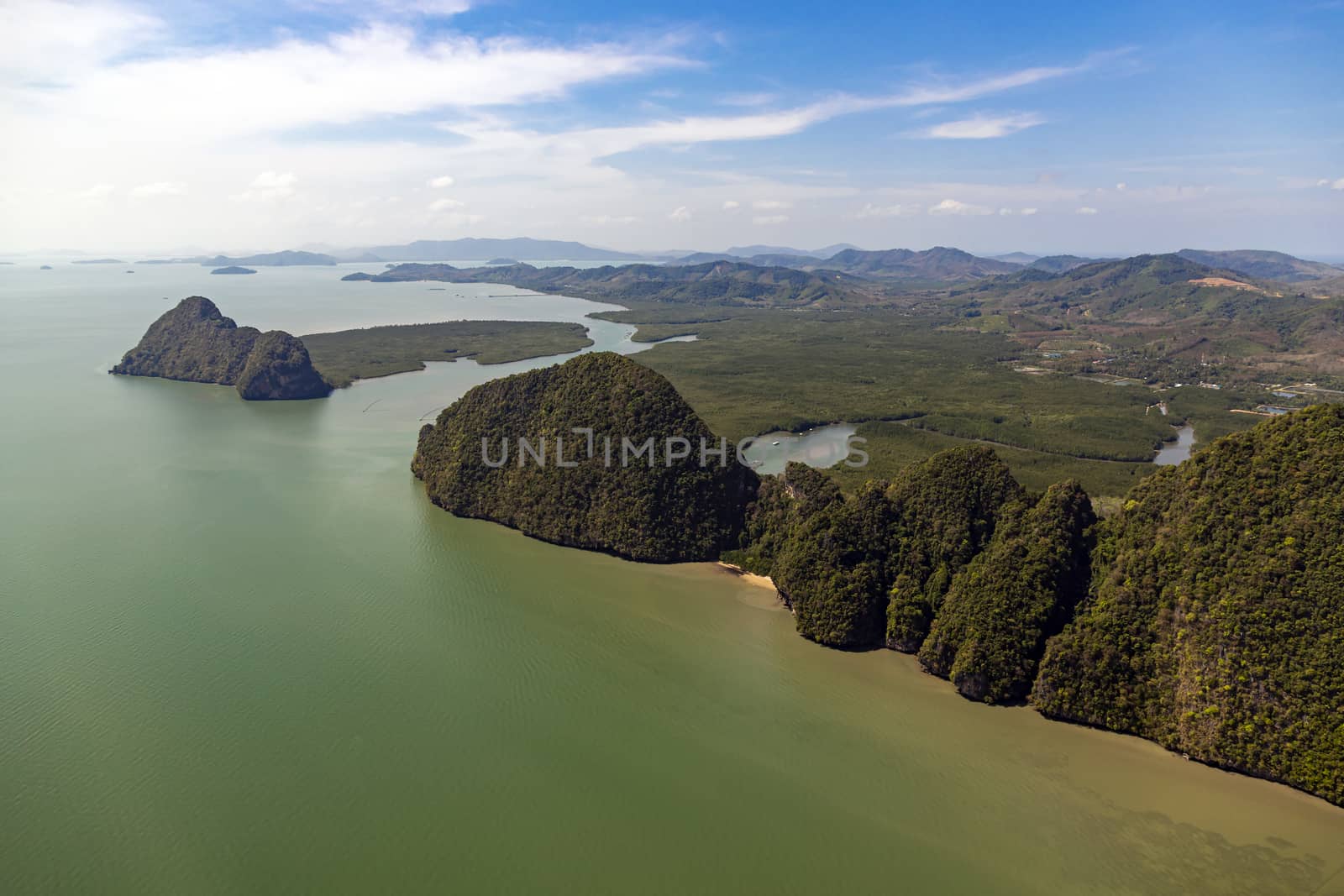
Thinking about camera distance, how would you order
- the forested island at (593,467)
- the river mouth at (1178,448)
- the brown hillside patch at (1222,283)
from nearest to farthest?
1. the forested island at (593,467)
2. the river mouth at (1178,448)
3. the brown hillside patch at (1222,283)

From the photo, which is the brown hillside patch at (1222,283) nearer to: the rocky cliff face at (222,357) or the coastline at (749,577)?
the coastline at (749,577)

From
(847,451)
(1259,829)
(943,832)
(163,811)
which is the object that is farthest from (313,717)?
(847,451)

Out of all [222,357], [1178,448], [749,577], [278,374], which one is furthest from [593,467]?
[222,357]

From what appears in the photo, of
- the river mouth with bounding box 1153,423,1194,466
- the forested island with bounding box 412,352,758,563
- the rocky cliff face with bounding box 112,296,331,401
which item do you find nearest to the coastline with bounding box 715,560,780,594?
the forested island with bounding box 412,352,758,563

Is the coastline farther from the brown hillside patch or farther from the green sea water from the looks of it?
the brown hillside patch

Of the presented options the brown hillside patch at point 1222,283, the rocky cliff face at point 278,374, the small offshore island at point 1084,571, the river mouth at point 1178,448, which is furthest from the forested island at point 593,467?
the brown hillside patch at point 1222,283

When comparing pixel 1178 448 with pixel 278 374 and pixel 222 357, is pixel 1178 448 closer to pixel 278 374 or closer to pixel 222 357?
pixel 278 374
